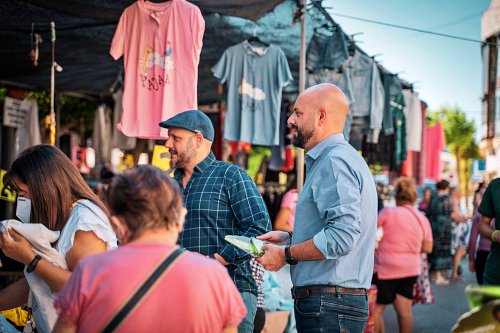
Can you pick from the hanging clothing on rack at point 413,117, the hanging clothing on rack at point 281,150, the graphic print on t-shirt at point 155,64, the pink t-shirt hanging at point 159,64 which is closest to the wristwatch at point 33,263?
the pink t-shirt hanging at point 159,64

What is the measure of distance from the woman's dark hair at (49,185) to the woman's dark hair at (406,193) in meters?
5.15

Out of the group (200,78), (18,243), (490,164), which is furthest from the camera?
(490,164)

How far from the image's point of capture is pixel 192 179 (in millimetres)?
3977

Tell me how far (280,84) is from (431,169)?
29.0ft

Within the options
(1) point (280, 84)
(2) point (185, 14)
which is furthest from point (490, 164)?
(2) point (185, 14)

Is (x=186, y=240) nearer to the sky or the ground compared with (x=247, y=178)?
nearer to the ground

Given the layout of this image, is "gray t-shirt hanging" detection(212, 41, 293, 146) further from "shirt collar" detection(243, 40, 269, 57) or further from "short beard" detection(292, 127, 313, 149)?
"short beard" detection(292, 127, 313, 149)

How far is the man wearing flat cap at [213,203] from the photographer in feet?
12.6

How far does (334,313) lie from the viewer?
130 inches

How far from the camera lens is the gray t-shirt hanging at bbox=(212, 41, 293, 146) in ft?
24.3

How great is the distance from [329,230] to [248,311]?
1.02m

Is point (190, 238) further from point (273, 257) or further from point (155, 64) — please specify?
point (155, 64)

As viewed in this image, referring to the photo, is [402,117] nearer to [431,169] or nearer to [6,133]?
[431,169]

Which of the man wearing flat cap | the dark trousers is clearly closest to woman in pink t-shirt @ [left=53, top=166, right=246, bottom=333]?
the man wearing flat cap
